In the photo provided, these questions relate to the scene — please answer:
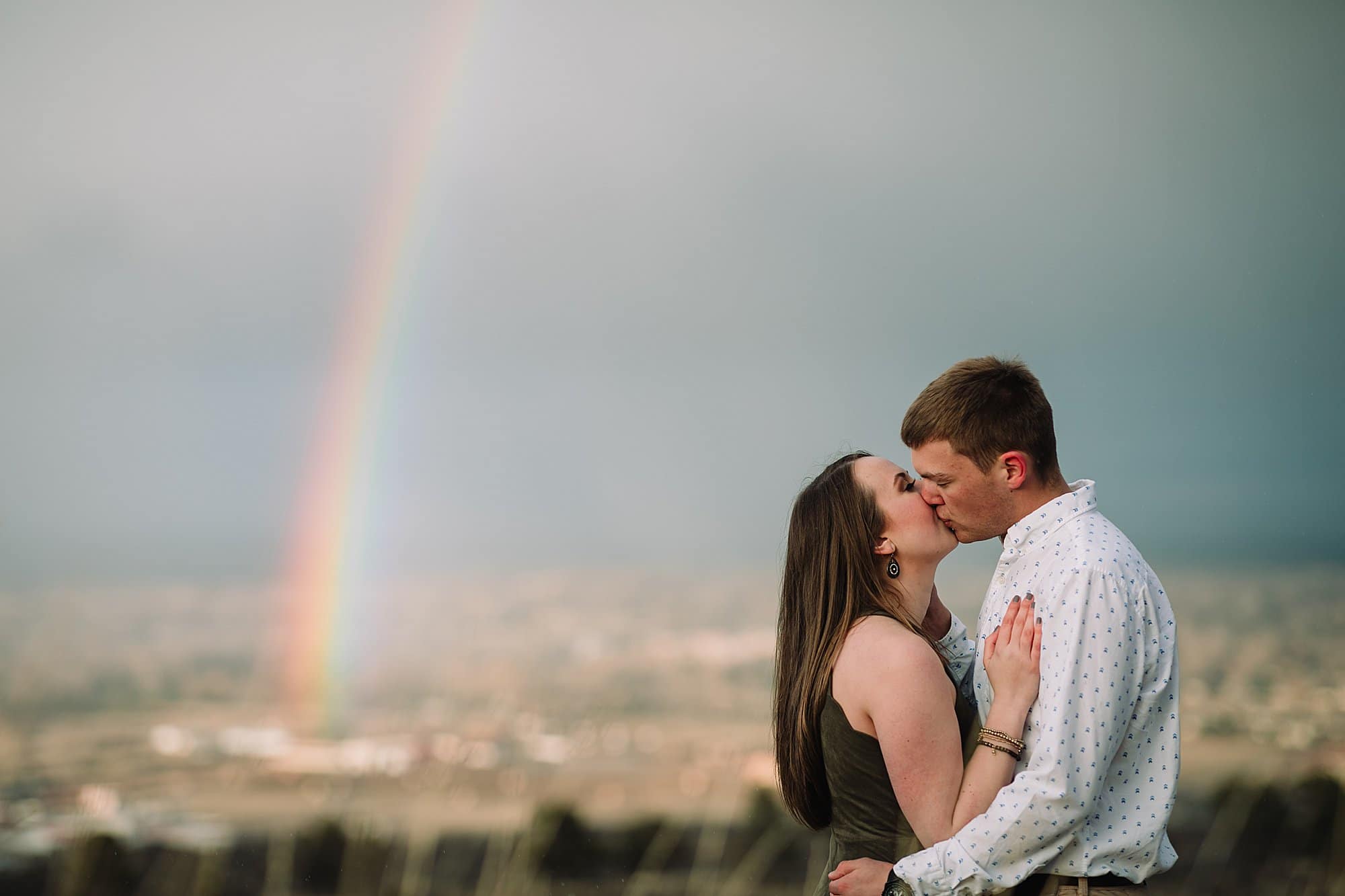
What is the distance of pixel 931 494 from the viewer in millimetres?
2369

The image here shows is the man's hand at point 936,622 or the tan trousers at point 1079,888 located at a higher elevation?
the man's hand at point 936,622

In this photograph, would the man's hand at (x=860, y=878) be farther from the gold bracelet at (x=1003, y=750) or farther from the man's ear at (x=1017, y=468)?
the man's ear at (x=1017, y=468)

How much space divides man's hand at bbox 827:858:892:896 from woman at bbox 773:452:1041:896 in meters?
0.04

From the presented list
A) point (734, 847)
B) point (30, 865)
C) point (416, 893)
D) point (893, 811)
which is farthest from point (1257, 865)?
point (30, 865)

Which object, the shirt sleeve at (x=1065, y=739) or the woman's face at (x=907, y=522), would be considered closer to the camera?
the shirt sleeve at (x=1065, y=739)

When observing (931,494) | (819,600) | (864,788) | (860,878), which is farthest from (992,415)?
(860,878)

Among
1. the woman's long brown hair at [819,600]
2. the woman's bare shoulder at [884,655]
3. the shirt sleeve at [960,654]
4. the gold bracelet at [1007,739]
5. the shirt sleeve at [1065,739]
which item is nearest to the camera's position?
the shirt sleeve at [1065,739]

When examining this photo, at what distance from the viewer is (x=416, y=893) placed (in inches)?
249

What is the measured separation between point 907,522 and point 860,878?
0.73m

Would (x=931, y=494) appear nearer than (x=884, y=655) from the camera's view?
No

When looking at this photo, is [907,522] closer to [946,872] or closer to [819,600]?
[819,600]

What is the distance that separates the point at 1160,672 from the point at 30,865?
7.67m

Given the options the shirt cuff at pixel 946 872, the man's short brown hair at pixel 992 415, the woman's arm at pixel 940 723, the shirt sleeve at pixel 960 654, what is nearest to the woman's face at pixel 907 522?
the man's short brown hair at pixel 992 415

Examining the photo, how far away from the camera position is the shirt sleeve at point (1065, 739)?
1948 millimetres
